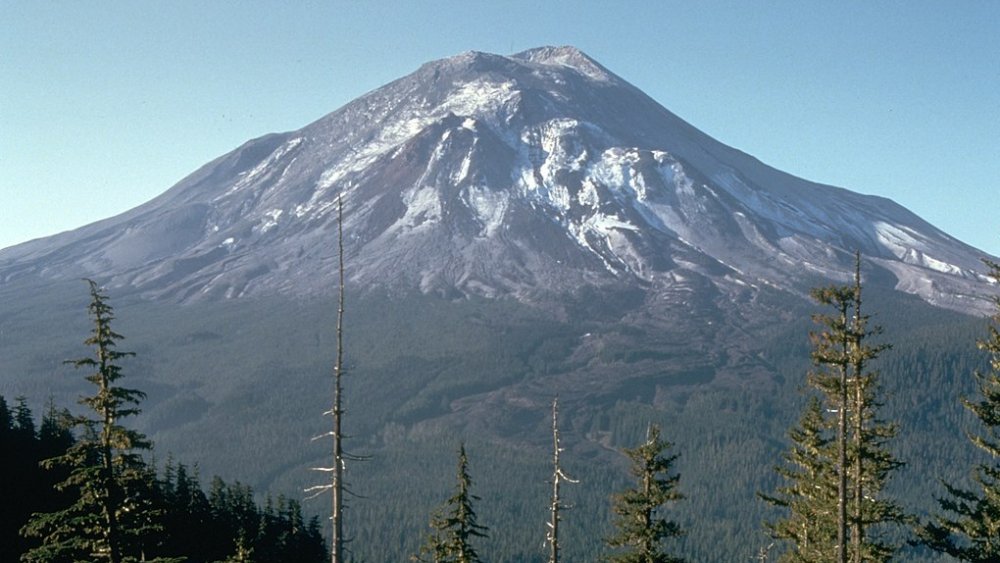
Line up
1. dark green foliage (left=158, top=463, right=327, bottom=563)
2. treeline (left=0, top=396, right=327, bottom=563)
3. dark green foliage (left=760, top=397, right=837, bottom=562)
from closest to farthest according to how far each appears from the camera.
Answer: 1. dark green foliage (left=760, top=397, right=837, bottom=562)
2. treeline (left=0, top=396, right=327, bottom=563)
3. dark green foliage (left=158, top=463, right=327, bottom=563)

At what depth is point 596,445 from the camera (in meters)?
186

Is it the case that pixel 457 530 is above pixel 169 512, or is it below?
above

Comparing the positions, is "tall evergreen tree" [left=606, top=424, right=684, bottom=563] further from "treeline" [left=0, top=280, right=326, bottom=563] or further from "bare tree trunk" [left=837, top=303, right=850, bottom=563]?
"treeline" [left=0, top=280, right=326, bottom=563]

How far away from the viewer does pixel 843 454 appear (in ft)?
77.5

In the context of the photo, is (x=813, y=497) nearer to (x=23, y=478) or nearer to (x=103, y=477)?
(x=103, y=477)

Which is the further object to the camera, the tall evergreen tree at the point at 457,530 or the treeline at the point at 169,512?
the treeline at the point at 169,512

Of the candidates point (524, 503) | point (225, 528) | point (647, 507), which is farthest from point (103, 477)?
point (524, 503)

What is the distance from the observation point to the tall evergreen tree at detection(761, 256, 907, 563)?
22797mm

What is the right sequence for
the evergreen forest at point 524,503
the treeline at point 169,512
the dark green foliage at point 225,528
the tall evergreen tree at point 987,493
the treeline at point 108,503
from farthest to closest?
the dark green foliage at point 225,528, the treeline at point 169,512, the tall evergreen tree at point 987,493, the evergreen forest at point 524,503, the treeline at point 108,503

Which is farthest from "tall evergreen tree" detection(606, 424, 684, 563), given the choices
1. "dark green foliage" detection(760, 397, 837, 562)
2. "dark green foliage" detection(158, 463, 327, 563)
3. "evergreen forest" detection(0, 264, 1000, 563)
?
"dark green foliage" detection(158, 463, 327, 563)

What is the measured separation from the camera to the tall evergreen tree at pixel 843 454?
74.8 feet

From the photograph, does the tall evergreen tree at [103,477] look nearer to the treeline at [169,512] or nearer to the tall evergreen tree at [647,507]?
the tall evergreen tree at [647,507]

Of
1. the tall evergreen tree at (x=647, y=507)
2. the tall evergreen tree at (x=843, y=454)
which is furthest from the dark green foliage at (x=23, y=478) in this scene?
Answer: the tall evergreen tree at (x=843, y=454)

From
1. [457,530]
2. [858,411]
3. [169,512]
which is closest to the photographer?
[858,411]
